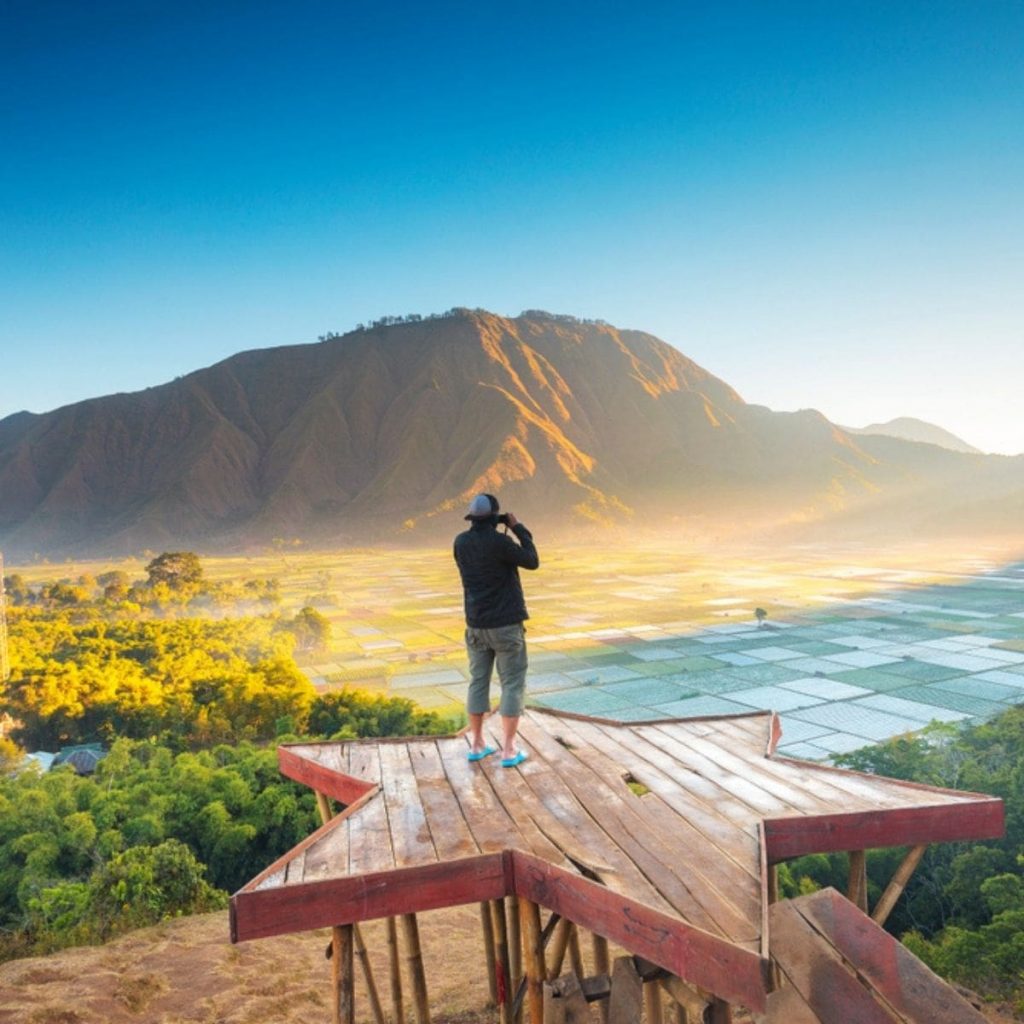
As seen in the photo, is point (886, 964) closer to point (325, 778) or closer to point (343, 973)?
point (343, 973)

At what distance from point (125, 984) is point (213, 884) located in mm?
4398

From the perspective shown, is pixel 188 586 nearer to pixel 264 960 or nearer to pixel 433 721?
pixel 433 721

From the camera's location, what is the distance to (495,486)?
12206 cm

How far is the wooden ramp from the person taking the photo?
174 inches

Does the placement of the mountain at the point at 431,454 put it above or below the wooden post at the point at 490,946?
above

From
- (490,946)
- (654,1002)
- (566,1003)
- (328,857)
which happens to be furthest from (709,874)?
(490,946)

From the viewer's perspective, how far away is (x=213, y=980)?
28.9 ft

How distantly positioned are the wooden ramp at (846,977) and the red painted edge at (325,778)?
9.53 ft

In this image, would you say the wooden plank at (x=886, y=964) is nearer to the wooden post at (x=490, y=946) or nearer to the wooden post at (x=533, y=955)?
the wooden post at (x=533, y=955)

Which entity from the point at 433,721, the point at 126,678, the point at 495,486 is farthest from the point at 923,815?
the point at 495,486

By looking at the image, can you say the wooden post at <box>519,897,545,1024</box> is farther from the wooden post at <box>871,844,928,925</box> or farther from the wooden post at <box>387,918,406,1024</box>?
the wooden post at <box>871,844,928,925</box>

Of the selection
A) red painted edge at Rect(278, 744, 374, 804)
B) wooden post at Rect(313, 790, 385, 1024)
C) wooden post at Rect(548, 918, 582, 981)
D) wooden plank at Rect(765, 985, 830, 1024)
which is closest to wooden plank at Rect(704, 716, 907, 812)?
wooden plank at Rect(765, 985, 830, 1024)

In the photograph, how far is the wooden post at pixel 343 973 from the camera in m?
4.65

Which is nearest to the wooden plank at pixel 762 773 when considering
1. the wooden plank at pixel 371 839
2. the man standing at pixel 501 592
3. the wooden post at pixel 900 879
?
the wooden post at pixel 900 879
